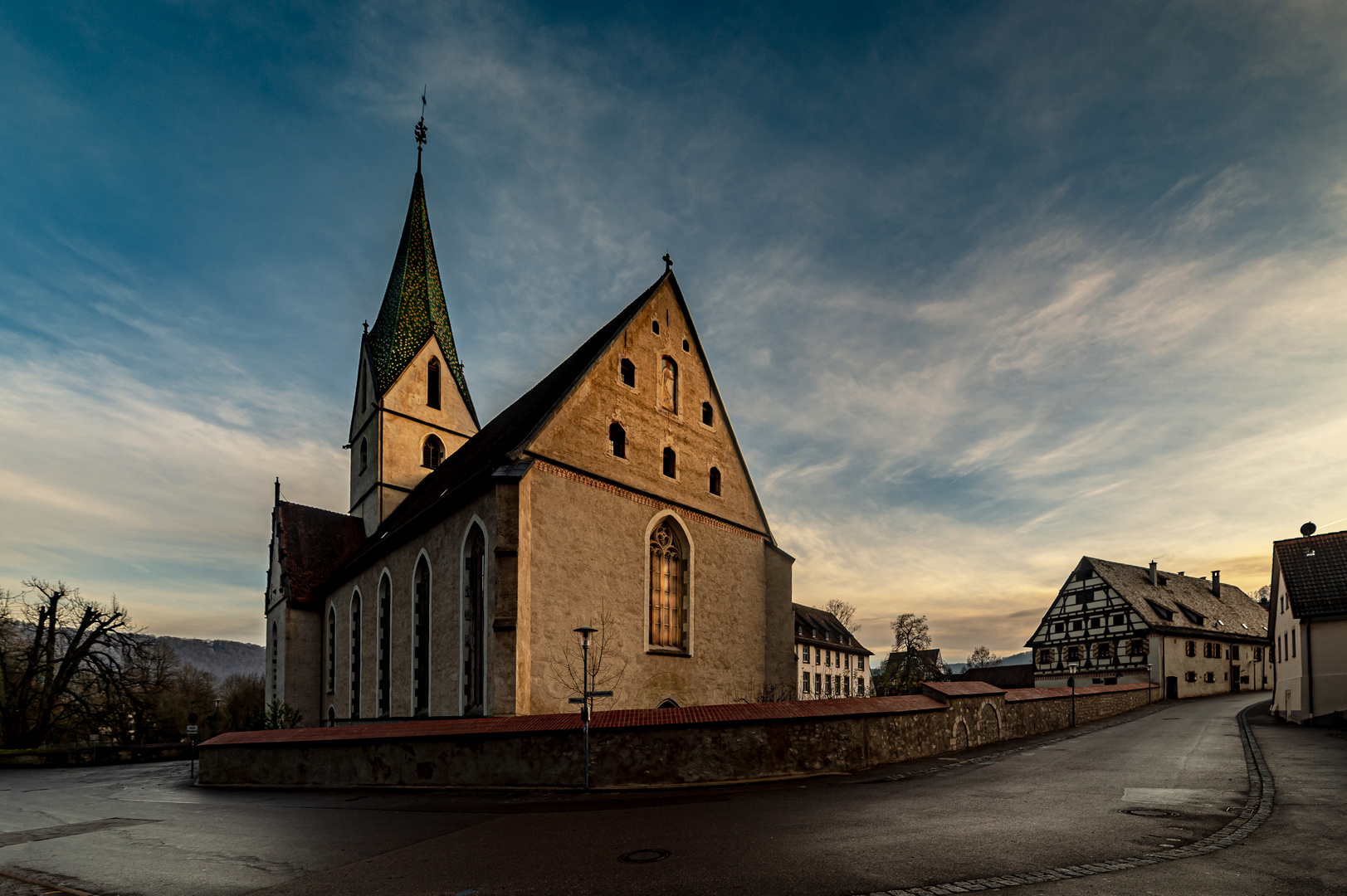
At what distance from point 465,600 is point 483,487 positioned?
306 cm

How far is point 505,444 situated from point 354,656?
14305mm

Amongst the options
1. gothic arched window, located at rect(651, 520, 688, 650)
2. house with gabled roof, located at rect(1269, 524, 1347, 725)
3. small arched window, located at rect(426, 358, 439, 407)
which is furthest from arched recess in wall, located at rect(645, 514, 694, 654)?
house with gabled roof, located at rect(1269, 524, 1347, 725)

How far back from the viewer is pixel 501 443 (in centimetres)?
2205

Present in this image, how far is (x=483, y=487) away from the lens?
19688 millimetres

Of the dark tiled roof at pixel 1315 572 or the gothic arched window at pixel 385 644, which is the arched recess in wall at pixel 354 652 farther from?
Result: the dark tiled roof at pixel 1315 572

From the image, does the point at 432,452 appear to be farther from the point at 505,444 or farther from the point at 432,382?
the point at 505,444

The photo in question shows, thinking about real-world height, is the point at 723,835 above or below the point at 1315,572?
below

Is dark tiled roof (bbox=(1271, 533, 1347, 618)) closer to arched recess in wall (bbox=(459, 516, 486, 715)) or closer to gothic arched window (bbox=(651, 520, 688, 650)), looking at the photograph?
gothic arched window (bbox=(651, 520, 688, 650))

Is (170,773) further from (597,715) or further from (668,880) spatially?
(668,880)

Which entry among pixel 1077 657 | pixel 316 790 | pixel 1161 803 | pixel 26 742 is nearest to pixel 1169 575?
pixel 1077 657

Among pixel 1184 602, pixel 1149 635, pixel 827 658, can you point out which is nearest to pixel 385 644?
pixel 1149 635

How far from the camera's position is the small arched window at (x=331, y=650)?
3262 cm

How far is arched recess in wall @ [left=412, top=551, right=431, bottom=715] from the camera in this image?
22.7 m

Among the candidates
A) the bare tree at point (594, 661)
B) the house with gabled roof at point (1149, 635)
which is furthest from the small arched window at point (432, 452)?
the house with gabled roof at point (1149, 635)
